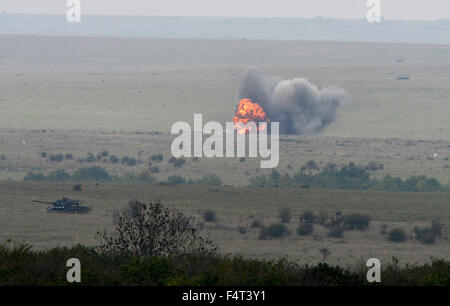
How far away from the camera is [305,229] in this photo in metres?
40.8

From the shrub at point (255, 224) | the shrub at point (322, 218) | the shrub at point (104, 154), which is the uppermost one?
the shrub at point (104, 154)

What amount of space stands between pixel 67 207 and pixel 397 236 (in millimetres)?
16451

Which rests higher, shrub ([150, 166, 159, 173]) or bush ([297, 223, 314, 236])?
shrub ([150, 166, 159, 173])

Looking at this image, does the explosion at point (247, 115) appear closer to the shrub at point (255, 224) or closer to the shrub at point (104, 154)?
the shrub at point (104, 154)

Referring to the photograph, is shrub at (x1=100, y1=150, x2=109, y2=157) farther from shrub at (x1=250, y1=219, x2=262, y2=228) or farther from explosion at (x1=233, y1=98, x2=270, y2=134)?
shrub at (x1=250, y1=219, x2=262, y2=228)

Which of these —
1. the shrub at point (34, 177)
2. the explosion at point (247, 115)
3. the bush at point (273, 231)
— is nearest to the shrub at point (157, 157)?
the shrub at point (34, 177)

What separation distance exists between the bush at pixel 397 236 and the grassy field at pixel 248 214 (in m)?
0.34

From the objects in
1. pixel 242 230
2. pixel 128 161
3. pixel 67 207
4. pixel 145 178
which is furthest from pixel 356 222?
pixel 128 161

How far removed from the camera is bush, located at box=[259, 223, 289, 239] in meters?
39.5

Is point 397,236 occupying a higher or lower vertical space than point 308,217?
lower

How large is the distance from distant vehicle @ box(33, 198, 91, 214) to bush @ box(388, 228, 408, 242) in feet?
49.7

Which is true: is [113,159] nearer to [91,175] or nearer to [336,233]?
[91,175]

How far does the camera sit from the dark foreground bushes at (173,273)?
1980 centimetres

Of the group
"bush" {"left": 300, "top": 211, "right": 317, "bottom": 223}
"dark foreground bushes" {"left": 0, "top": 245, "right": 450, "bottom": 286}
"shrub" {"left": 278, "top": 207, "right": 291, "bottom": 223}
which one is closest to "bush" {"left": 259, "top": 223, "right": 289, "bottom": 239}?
"shrub" {"left": 278, "top": 207, "right": 291, "bottom": 223}
